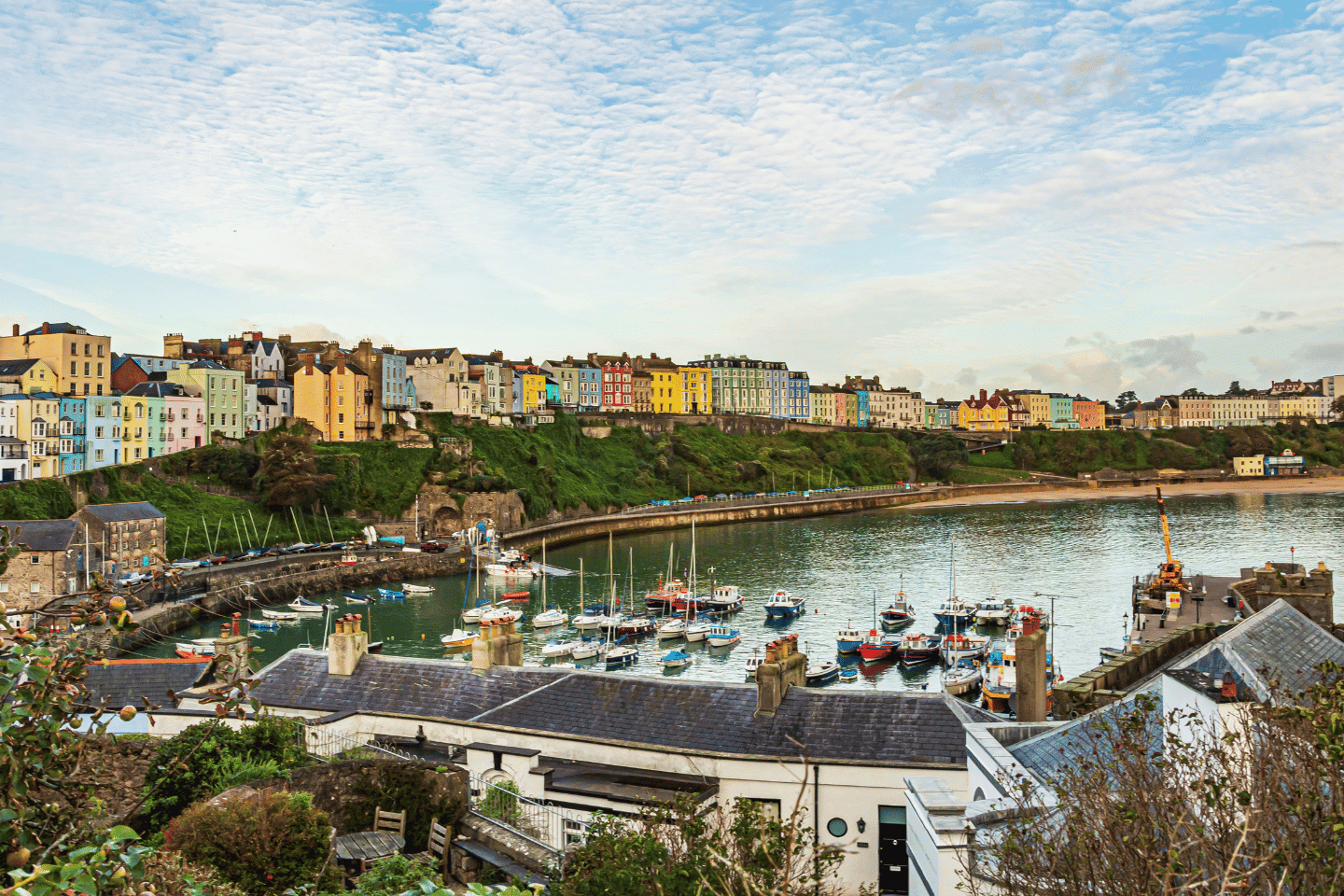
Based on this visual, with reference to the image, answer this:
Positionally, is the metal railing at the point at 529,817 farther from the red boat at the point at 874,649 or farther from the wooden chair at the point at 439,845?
the red boat at the point at 874,649

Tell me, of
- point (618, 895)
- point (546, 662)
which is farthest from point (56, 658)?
point (546, 662)

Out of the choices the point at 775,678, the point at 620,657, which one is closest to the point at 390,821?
the point at 775,678

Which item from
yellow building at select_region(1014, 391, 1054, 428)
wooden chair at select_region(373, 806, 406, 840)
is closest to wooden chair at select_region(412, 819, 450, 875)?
wooden chair at select_region(373, 806, 406, 840)

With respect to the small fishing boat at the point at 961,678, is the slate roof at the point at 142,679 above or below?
above

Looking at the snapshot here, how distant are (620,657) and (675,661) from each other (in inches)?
104

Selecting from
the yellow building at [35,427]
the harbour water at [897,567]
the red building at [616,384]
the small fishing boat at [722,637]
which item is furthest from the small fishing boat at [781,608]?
the red building at [616,384]

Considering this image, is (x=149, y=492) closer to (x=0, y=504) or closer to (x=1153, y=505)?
(x=0, y=504)

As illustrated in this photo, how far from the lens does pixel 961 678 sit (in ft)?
121

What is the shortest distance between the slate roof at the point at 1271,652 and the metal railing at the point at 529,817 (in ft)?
25.5

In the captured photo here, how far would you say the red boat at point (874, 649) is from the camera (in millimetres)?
41281

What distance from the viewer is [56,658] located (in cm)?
454

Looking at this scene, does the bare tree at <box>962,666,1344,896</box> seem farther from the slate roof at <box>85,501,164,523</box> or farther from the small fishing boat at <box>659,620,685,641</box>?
the slate roof at <box>85,501,164,523</box>

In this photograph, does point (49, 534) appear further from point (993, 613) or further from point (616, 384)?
point (616, 384)

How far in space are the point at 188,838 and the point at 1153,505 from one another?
379ft
